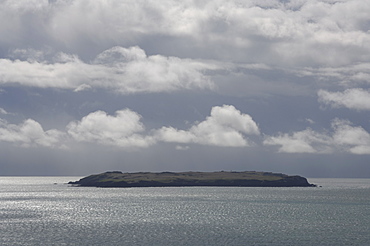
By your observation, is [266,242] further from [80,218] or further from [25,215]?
[25,215]

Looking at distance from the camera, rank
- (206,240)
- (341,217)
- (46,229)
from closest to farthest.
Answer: (206,240) → (46,229) → (341,217)

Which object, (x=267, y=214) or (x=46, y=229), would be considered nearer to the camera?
(x=46, y=229)

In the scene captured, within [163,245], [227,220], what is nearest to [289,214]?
[227,220]

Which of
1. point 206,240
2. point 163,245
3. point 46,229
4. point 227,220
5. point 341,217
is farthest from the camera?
point 341,217

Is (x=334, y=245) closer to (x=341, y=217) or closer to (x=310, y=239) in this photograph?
(x=310, y=239)

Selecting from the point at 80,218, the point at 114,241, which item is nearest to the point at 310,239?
the point at 114,241

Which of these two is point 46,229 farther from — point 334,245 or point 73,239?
point 334,245

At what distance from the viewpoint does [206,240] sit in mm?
90562

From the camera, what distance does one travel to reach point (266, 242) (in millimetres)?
87938

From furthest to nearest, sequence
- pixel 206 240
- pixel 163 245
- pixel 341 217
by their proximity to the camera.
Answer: pixel 341 217 → pixel 206 240 → pixel 163 245

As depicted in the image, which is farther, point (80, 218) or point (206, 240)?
point (80, 218)

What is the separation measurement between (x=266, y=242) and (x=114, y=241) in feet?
88.4

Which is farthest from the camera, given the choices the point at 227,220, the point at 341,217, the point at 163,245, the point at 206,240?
the point at 341,217

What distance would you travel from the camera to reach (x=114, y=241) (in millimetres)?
88875
